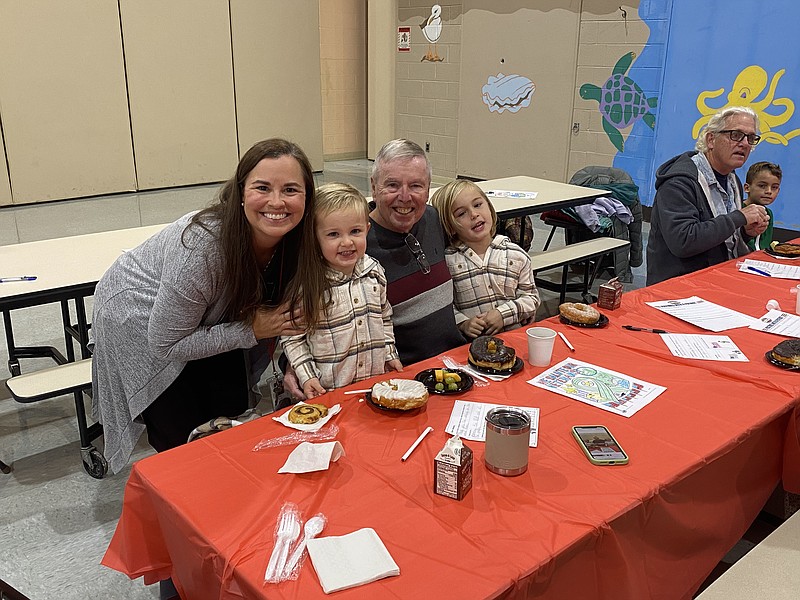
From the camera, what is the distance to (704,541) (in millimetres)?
1732

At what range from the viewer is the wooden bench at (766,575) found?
61.1 inches

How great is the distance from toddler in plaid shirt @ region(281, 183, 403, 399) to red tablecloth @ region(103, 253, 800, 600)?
24 cm

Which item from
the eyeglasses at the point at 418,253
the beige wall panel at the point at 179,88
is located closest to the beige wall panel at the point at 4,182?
the beige wall panel at the point at 179,88

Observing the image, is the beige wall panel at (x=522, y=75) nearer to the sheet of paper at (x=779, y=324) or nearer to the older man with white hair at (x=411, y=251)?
the sheet of paper at (x=779, y=324)

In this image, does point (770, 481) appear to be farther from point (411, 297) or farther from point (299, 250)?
point (299, 250)

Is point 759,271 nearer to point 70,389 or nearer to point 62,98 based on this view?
point 70,389

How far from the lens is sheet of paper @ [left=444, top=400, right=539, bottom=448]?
1660 mm

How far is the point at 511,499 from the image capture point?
1414 mm

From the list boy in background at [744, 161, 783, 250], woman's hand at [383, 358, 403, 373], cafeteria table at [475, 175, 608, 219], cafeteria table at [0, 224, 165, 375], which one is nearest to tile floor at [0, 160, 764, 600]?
cafeteria table at [0, 224, 165, 375]

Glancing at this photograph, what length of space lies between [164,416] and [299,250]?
730mm

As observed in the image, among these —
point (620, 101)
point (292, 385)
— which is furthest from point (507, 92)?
point (292, 385)

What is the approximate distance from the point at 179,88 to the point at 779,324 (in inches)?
305

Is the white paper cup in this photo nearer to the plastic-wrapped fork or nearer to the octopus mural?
the plastic-wrapped fork

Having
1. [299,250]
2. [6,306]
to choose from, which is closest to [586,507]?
[299,250]
